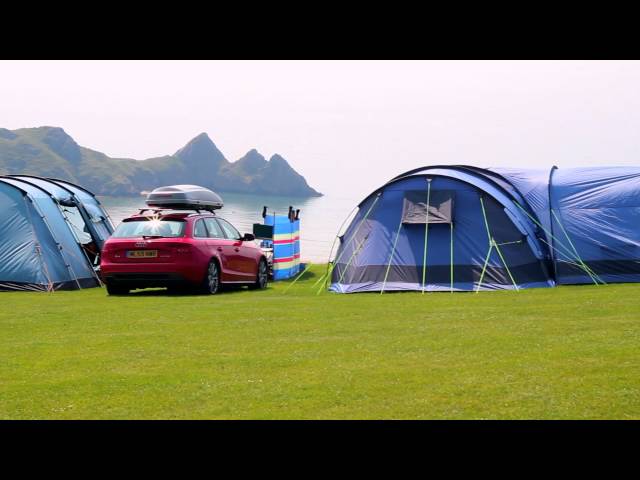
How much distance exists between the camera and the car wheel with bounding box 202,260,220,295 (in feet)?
59.1

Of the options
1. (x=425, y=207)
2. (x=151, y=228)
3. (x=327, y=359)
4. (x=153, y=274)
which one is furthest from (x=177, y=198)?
(x=327, y=359)

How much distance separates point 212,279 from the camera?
18.3 metres

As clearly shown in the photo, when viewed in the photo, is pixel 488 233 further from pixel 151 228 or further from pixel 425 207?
pixel 151 228

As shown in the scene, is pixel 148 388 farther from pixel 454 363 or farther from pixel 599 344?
pixel 599 344

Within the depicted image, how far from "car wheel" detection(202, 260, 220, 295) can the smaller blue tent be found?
11.4 ft

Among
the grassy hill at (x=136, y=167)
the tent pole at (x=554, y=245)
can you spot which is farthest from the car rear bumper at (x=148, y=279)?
the grassy hill at (x=136, y=167)

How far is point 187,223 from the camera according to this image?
17828mm

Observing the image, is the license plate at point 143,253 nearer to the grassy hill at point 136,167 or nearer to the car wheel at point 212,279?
the car wheel at point 212,279

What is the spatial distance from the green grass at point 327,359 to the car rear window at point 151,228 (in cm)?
238

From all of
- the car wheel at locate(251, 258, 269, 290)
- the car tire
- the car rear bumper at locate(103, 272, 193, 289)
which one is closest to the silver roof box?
the car wheel at locate(251, 258, 269, 290)

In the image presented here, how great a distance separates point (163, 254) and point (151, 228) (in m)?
0.69

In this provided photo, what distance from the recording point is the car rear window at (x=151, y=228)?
17.7m
